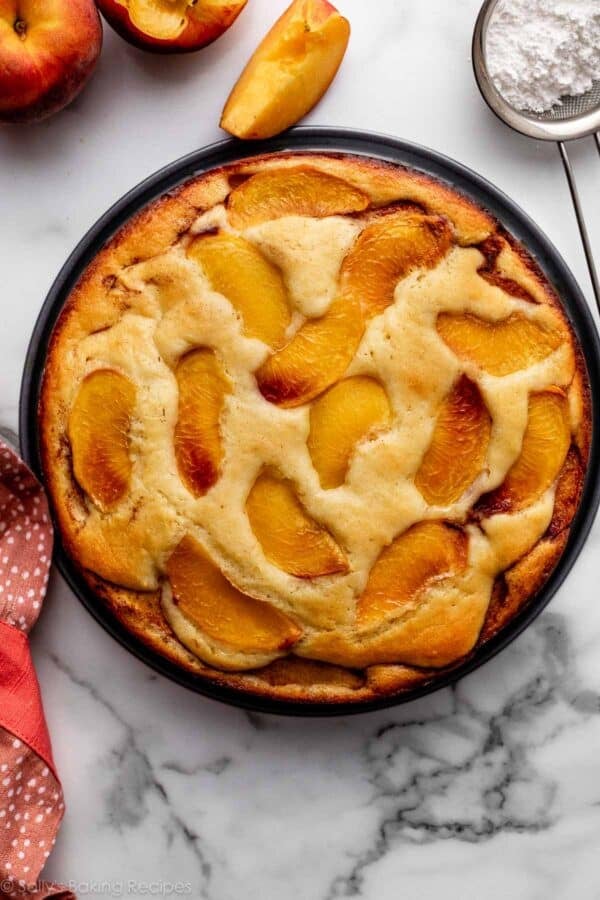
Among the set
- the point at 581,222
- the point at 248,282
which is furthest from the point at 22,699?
the point at 581,222

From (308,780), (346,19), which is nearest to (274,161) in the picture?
(346,19)

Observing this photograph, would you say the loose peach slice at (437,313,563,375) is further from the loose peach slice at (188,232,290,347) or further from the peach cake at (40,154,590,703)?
the loose peach slice at (188,232,290,347)

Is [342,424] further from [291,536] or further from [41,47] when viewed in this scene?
[41,47]

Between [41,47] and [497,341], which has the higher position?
[41,47]

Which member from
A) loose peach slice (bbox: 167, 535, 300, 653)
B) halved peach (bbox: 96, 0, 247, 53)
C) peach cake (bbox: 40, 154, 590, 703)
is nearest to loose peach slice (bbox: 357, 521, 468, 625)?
peach cake (bbox: 40, 154, 590, 703)

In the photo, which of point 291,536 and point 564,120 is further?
point 564,120

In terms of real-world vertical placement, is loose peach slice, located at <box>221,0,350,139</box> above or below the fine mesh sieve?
above

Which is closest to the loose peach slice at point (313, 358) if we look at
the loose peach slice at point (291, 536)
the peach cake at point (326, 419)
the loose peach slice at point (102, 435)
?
the peach cake at point (326, 419)
